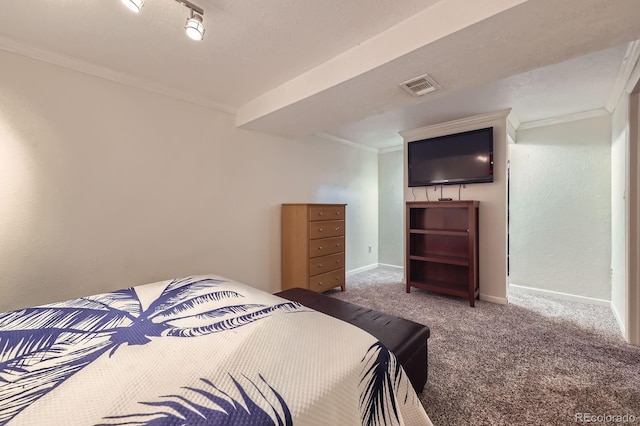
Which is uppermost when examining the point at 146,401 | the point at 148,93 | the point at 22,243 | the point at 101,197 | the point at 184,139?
the point at 148,93

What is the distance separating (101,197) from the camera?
2.13m

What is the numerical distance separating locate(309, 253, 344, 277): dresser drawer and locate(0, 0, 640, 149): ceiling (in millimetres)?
1732

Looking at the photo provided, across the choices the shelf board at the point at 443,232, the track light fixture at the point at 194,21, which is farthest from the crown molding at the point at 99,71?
the shelf board at the point at 443,232

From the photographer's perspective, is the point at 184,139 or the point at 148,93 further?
the point at 184,139

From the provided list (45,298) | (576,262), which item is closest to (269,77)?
(45,298)

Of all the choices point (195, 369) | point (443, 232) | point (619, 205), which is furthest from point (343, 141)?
point (195, 369)

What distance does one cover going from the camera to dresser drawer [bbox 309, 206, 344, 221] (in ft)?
10.4

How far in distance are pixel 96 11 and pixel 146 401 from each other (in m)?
2.10

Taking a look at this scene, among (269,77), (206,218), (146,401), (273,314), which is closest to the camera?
(146,401)

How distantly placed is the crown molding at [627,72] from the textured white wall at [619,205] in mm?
74

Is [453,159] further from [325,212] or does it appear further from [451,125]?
[325,212]

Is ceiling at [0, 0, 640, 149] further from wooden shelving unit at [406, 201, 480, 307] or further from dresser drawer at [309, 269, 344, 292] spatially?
dresser drawer at [309, 269, 344, 292]

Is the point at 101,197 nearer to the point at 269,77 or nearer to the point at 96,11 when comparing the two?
the point at 96,11

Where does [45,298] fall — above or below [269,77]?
below
